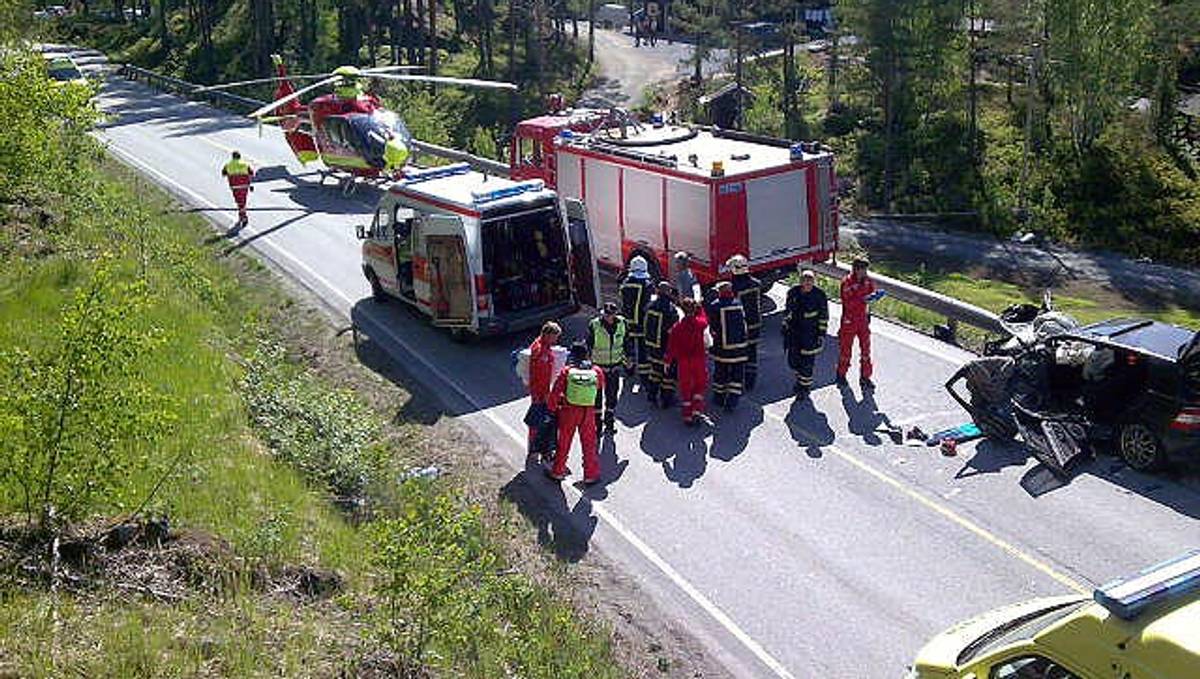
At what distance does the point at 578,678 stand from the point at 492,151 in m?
26.6

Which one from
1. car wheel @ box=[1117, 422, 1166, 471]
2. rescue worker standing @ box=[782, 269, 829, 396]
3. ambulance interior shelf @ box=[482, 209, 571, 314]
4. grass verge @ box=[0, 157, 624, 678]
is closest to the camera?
grass verge @ box=[0, 157, 624, 678]

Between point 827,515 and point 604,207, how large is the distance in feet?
26.8

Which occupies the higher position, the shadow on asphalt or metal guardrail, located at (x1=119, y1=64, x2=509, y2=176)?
metal guardrail, located at (x1=119, y1=64, x2=509, y2=176)

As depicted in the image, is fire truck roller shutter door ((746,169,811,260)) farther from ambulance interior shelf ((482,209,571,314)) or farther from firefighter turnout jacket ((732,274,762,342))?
ambulance interior shelf ((482,209,571,314))

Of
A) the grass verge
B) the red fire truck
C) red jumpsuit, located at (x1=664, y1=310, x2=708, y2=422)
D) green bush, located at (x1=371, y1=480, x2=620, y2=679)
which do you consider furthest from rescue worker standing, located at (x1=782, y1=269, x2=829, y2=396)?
green bush, located at (x1=371, y1=480, x2=620, y2=679)

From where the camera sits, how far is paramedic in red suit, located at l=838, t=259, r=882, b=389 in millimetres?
13461

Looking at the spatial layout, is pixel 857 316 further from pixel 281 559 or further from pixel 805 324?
pixel 281 559

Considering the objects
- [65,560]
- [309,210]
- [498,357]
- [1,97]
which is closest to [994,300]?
[498,357]

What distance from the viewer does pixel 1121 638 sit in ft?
16.9

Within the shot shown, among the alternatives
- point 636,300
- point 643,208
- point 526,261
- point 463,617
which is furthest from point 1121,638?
point 643,208

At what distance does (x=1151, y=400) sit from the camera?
1061 cm

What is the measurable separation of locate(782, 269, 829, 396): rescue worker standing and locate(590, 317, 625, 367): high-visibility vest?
211 cm

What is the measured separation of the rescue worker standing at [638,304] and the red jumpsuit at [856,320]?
7.55 ft

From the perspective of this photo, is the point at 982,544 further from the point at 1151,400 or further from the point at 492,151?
the point at 492,151
